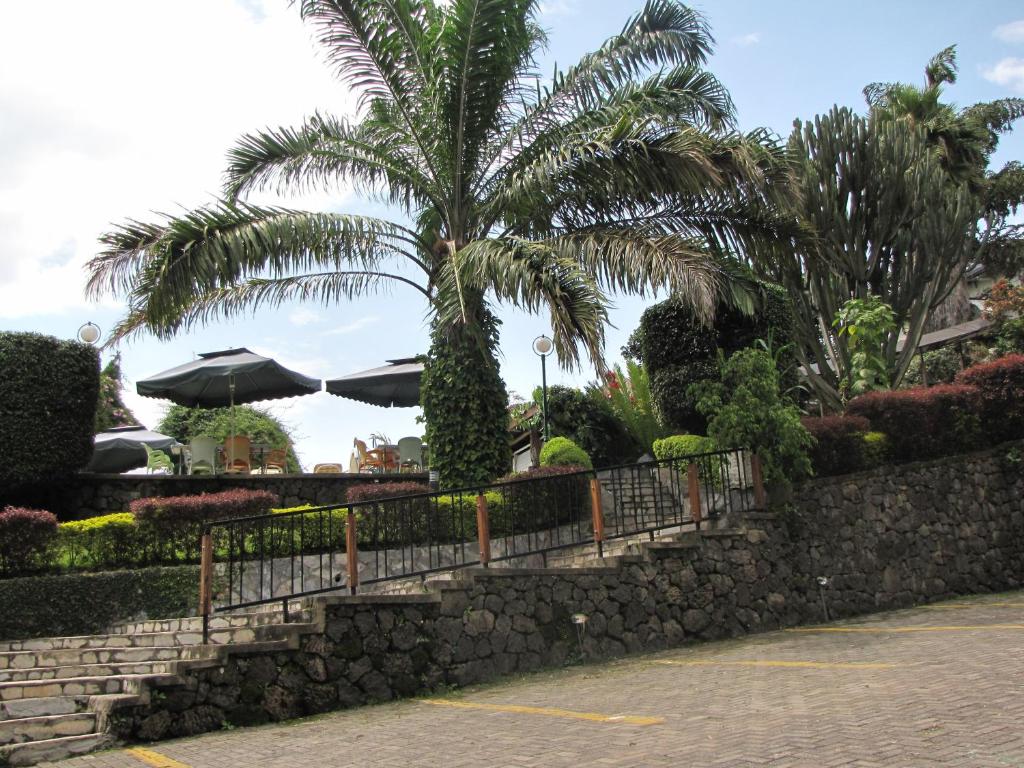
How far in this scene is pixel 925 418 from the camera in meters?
15.1

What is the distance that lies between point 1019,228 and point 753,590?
25.3 metres

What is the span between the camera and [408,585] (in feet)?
37.3

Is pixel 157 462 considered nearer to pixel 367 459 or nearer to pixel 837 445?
pixel 367 459

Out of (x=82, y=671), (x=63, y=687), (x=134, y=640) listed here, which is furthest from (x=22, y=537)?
(x=63, y=687)

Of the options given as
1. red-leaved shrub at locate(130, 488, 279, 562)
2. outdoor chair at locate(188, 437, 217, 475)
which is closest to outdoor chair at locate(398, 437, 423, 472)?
outdoor chair at locate(188, 437, 217, 475)

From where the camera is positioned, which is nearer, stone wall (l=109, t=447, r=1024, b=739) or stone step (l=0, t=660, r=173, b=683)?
stone wall (l=109, t=447, r=1024, b=739)

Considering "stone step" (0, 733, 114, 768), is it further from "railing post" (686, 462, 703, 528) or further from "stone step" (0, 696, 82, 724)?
"railing post" (686, 462, 703, 528)

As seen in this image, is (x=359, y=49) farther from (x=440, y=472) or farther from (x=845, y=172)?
(x=845, y=172)

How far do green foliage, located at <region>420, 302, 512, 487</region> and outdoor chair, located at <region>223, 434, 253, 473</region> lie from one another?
4544mm

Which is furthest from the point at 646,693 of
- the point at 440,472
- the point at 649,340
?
the point at 649,340

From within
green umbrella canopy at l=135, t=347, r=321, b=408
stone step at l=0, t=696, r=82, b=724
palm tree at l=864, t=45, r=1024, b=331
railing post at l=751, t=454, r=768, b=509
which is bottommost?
stone step at l=0, t=696, r=82, b=724

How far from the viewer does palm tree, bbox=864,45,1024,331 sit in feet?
81.8

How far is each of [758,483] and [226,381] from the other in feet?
32.5

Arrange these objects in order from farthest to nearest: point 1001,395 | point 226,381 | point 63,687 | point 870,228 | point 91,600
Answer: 1. point 870,228
2. point 226,381
3. point 1001,395
4. point 91,600
5. point 63,687
